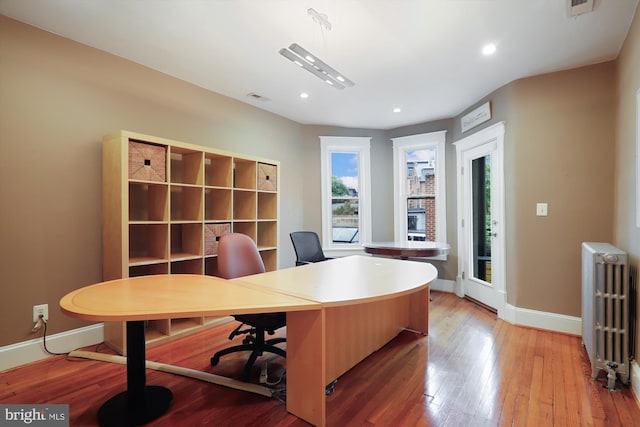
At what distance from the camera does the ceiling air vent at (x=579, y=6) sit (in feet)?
6.53

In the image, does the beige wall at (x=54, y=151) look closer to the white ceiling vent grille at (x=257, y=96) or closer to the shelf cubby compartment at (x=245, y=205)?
the white ceiling vent grille at (x=257, y=96)

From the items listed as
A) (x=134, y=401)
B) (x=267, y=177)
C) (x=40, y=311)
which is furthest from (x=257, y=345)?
(x=267, y=177)

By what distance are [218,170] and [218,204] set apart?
1.27 ft

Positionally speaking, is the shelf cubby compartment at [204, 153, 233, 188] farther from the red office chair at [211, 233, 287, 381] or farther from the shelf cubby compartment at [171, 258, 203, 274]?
the red office chair at [211, 233, 287, 381]

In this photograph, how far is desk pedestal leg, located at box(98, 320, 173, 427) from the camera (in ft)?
5.48

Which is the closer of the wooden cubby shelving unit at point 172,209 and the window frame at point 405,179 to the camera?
the wooden cubby shelving unit at point 172,209

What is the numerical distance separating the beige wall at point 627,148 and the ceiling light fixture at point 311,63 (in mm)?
2076

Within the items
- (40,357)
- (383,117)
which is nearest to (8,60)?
(40,357)

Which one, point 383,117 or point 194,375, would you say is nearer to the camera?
point 194,375

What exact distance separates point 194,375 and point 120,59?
2.83m

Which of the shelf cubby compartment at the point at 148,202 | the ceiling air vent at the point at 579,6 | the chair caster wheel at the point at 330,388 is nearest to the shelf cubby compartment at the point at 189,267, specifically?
the shelf cubby compartment at the point at 148,202

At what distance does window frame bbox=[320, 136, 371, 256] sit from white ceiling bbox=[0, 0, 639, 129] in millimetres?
1527

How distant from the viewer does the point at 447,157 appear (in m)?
4.56

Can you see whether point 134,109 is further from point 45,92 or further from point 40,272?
point 40,272
